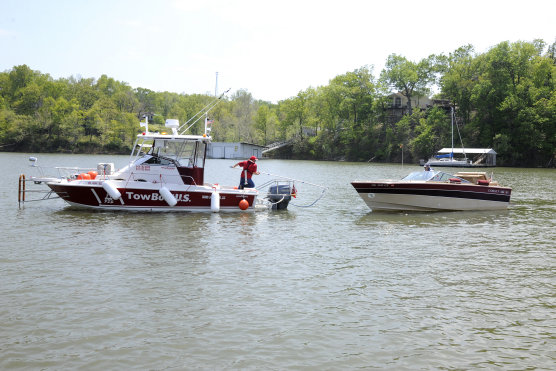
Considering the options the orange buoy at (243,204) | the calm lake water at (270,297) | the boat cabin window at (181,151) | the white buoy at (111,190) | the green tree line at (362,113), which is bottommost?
the calm lake water at (270,297)

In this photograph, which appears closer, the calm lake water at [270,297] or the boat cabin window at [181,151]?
the calm lake water at [270,297]

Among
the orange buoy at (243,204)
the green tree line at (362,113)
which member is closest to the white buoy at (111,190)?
the orange buoy at (243,204)

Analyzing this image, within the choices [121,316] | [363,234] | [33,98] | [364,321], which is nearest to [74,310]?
[121,316]

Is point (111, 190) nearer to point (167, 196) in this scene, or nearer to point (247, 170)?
point (167, 196)

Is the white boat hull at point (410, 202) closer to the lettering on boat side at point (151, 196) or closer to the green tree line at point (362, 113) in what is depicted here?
the lettering on boat side at point (151, 196)

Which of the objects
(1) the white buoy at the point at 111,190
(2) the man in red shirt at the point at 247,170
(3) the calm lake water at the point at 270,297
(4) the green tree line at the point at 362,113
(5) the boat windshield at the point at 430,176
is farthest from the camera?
(4) the green tree line at the point at 362,113

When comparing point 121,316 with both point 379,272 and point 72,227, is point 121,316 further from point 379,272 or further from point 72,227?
point 72,227

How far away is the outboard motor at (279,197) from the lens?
23.4m

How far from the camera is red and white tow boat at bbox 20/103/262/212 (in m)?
21.4

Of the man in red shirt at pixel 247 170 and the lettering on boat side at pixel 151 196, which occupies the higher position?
the man in red shirt at pixel 247 170

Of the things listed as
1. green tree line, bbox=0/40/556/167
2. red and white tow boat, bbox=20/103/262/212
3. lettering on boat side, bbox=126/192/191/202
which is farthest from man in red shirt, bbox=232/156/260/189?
green tree line, bbox=0/40/556/167

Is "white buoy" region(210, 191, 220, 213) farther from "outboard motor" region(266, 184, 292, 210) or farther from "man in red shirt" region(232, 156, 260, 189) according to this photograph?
"outboard motor" region(266, 184, 292, 210)

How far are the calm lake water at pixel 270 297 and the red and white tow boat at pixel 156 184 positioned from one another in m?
2.50

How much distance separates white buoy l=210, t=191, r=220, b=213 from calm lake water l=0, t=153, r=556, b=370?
2.74 meters
